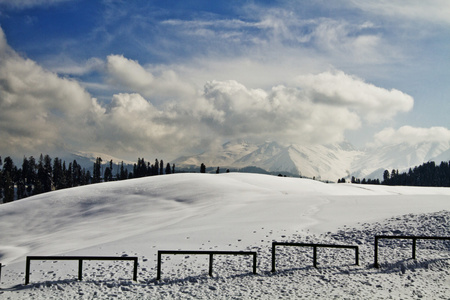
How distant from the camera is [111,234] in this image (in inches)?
1356

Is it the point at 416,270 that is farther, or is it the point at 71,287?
the point at 416,270

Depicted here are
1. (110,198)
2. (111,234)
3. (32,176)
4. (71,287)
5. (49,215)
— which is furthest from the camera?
(32,176)

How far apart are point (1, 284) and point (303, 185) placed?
63.1m

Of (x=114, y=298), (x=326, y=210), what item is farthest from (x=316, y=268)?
(x=326, y=210)

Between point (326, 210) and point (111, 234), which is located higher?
point (326, 210)

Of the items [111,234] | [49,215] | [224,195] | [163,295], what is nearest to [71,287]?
[163,295]

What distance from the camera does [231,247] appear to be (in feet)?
79.0

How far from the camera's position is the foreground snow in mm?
16078

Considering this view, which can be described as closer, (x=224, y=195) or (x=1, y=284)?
(x=1, y=284)

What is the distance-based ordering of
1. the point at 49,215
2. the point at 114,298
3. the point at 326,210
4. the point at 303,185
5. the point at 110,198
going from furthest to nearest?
1. the point at 303,185
2. the point at 110,198
3. the point at 49,215
4. the point at 326,210
5. the point at 114,298

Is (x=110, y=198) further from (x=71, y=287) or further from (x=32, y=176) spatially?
(x=32, y=176)

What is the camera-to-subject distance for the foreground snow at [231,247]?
52.7 feet

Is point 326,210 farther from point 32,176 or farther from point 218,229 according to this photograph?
point 32,176

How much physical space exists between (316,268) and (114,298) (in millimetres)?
10156
